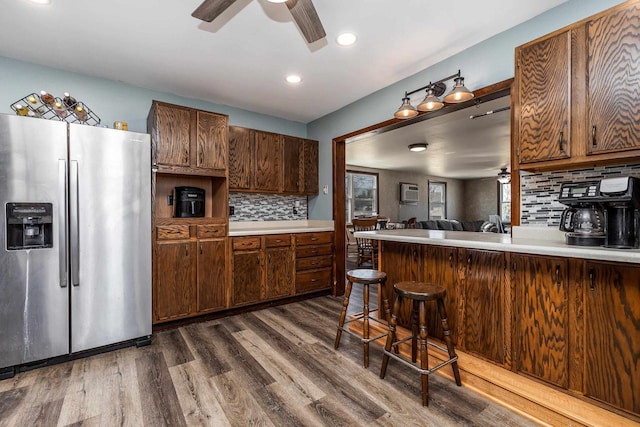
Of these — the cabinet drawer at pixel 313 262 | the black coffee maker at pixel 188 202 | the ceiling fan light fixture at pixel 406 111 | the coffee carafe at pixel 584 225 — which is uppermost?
the ceiling fan light fixture at pixel 406 111

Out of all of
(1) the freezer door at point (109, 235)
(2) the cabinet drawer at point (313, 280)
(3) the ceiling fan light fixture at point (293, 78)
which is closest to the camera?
(1) the freezer door at point (109, 235)

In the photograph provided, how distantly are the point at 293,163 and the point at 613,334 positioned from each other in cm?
341

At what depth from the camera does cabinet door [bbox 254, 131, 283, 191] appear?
3732 millimetres

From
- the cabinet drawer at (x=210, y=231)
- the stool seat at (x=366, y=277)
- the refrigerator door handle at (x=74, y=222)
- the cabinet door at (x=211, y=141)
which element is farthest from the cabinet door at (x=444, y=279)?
the refrigerator door handle at (x=74, y=222)

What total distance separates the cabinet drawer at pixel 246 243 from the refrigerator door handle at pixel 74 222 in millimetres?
1352

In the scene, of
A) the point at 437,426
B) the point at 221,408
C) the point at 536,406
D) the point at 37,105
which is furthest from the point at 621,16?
the point at 37,105

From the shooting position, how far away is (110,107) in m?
2.97

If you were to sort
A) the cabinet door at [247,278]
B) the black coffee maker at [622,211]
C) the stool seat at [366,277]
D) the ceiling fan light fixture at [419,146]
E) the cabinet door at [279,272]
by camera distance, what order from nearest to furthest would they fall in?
the black coffee maker at [622,211] < the stool seat at [366,277] < the cabinet door at [247,278] < the cabinet door at [279,272] < the ceiling fan light fixture at [419,146]

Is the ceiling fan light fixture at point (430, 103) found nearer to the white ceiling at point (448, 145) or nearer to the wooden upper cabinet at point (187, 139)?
the white ceiling at point (448, 145)

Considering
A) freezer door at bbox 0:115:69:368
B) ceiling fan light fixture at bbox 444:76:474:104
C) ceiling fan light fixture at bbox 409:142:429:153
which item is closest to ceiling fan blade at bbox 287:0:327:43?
ceiling fan light fixture at bbox 444:76:474:104

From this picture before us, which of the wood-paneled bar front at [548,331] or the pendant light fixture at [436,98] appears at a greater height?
the pendant light fixture at [436,98]

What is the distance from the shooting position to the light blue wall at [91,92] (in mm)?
2551

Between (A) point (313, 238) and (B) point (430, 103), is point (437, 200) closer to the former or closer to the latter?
(A) point (313, 238)

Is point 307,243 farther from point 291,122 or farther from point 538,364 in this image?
point 538,364
